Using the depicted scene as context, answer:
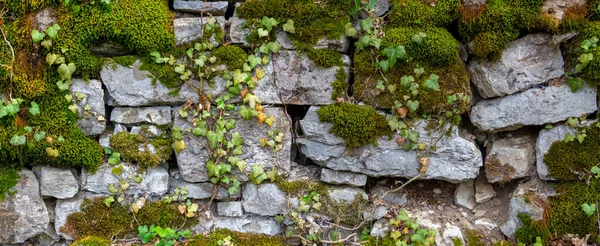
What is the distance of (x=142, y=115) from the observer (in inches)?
144

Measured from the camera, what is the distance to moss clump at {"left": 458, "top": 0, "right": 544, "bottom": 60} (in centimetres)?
347

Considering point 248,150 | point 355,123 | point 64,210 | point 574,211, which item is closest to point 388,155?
point 355,123

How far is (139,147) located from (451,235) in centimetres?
226

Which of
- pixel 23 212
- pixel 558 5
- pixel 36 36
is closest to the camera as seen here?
pixel 36 36

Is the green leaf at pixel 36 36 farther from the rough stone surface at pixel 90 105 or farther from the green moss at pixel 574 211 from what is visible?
the green moss at pixel 574 211

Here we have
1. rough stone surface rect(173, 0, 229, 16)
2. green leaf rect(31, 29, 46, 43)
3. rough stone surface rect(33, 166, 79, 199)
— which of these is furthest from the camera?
rough stone surface rect(173, 0, 229, 16)

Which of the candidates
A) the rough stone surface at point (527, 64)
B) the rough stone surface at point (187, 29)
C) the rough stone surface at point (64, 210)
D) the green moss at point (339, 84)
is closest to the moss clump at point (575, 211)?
the rough stone surface at point (527, 64)

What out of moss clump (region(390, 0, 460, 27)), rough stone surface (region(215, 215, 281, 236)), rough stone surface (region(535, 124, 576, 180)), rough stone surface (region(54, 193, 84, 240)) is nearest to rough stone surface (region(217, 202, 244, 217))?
rough stone surface (region(215, 215, 281, 236))

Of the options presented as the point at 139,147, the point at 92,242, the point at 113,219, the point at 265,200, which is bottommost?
the point at 92,242

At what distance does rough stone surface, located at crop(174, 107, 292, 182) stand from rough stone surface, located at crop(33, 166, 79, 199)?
2.40 ft

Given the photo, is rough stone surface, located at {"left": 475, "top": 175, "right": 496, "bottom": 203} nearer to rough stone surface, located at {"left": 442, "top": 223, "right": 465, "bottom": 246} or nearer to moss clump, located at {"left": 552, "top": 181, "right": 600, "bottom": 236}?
rough stone surface, located at {"left": 442, "top": 223, "right": 465, "bottom": 246}

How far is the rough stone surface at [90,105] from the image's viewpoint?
11.7 feet

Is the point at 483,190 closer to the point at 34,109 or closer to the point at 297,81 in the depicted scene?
the point at 297,81

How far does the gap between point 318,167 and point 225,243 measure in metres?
0.85
